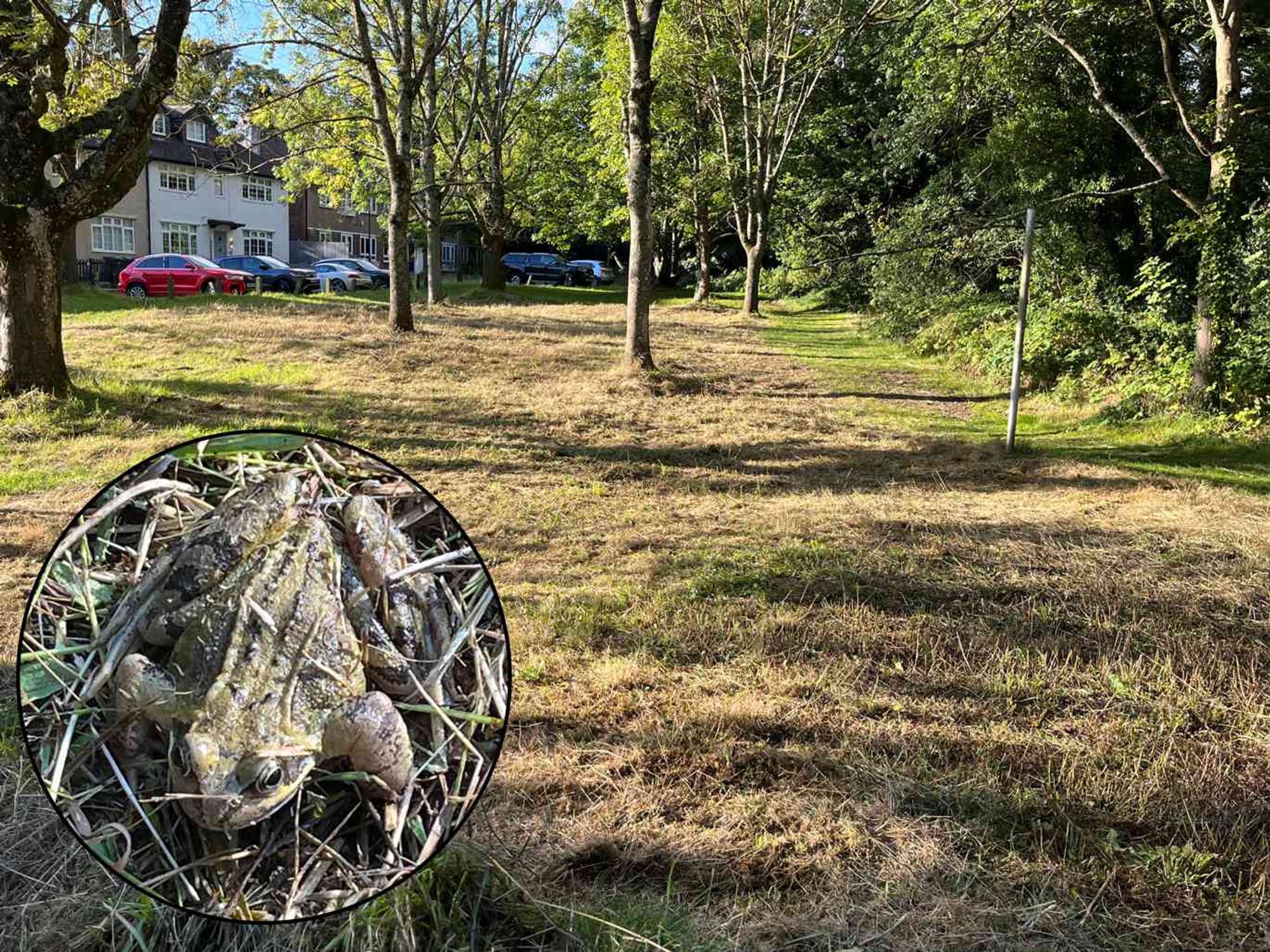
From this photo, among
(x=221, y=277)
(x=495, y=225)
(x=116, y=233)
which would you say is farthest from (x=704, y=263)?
(x=116, y=233)

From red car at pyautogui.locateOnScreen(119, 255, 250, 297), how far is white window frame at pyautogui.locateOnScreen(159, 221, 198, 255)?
55.5 feet

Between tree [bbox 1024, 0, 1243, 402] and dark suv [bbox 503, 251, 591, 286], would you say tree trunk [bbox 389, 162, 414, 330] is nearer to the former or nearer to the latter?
tree [bbox 1024, 0, 1243, 402]

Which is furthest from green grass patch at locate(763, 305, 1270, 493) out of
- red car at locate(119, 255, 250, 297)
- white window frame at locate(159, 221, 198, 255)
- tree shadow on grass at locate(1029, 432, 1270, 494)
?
white window frame at locate(159, 221, 198, 255)

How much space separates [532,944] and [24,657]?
126cm

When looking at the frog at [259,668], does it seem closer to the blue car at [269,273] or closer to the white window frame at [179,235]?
the blue car at [269,273]

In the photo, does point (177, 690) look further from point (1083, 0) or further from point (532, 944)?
point (1083, 0)

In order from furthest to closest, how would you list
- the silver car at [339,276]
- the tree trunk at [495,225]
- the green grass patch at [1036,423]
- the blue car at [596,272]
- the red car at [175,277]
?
the blue car at [596,272] → the silver car at [339,276] → the tree trunk at [495,225] → the red car at [175,277] → the green grass patch at [1036,423]

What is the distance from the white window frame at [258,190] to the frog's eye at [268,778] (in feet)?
177

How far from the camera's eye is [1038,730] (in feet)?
11.3

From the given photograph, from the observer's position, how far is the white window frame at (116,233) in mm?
40469

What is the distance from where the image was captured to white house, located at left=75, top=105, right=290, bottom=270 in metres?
41.0

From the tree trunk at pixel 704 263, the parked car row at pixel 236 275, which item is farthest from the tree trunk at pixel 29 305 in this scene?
the tree trunk at pixel 704 263

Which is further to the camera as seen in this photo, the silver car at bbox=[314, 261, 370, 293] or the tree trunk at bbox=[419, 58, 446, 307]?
the silver car at bbox=[314, 261, 370, 293]

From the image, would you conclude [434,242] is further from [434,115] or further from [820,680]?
[820,680]
